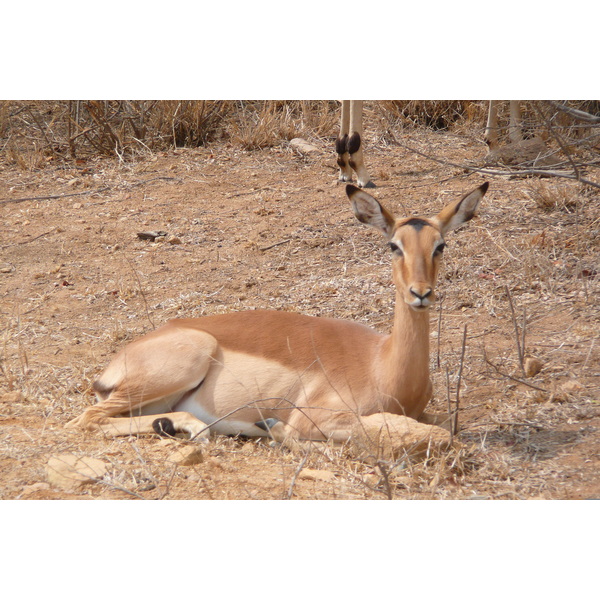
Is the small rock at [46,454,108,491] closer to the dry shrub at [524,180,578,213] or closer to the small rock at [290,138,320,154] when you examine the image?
the dry shrub at [524,180,578,213]

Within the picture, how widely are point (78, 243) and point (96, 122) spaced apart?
2.65 meters

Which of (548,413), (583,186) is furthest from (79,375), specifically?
(583,186)

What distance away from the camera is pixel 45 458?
13.7 feet

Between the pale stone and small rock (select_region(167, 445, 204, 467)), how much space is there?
32.4 inches

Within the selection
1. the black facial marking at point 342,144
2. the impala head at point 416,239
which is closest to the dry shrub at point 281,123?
the black facial marking at point 342,144

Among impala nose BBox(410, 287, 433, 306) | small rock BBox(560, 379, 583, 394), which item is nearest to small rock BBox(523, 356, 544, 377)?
small rock BBox(560, 379, 583, 394)

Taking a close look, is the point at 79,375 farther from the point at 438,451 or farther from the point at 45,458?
the point at 438,451

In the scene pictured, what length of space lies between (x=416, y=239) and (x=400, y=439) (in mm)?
998

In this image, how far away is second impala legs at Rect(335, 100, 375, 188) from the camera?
330 inches

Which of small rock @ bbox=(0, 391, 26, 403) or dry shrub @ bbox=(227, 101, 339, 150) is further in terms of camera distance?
dry shrub @ bbox=(227, 101, 339, 150)

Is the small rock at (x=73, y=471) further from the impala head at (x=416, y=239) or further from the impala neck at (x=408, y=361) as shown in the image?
the impala head at (x=416, y=239)

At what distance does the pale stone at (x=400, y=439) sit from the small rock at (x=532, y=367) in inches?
42.9

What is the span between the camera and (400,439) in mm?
4051

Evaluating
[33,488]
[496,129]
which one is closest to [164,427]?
[33,488]
